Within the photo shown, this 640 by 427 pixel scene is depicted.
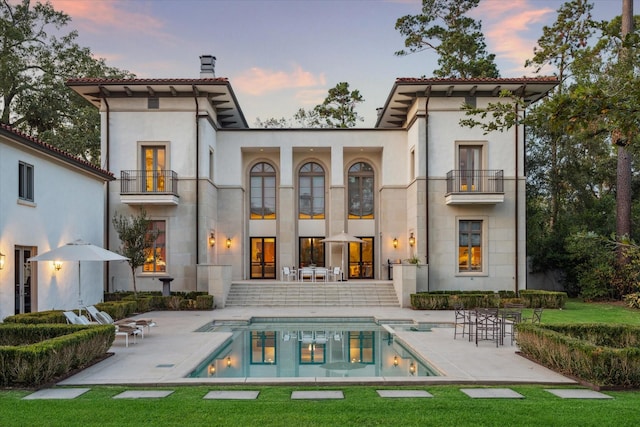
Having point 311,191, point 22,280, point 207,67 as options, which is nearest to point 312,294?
point 311,191

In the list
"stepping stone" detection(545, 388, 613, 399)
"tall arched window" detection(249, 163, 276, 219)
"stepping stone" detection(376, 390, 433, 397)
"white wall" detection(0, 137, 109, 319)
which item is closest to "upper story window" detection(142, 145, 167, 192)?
"white wall" detection(0, 137, 109, 319)

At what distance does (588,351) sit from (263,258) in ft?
63.8

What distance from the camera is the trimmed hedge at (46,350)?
8117 millimetres

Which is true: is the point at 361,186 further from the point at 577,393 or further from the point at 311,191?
the point at 577,393

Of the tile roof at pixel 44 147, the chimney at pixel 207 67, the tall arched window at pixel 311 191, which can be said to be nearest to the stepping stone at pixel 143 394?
the tile roof at pixel 44 147

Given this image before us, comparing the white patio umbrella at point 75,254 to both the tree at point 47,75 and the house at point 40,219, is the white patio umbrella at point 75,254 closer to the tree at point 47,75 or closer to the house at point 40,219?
the house at point 40,219

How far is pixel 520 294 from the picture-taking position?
20594 mm

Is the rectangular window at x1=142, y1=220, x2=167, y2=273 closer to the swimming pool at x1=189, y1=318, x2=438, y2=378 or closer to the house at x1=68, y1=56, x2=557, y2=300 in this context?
the house at x1=68, y1=56, x2=557, y2=300

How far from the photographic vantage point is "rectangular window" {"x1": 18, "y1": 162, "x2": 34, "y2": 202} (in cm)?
1390

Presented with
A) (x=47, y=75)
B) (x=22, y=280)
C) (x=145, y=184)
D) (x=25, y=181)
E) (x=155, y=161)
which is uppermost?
(x=47, y=75)

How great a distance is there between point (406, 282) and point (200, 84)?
1107 centimetres

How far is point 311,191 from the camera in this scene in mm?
27078

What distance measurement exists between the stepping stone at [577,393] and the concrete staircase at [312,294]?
42.4ft

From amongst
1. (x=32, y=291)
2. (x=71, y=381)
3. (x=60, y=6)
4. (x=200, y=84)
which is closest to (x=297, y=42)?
(x=200, y=84)
